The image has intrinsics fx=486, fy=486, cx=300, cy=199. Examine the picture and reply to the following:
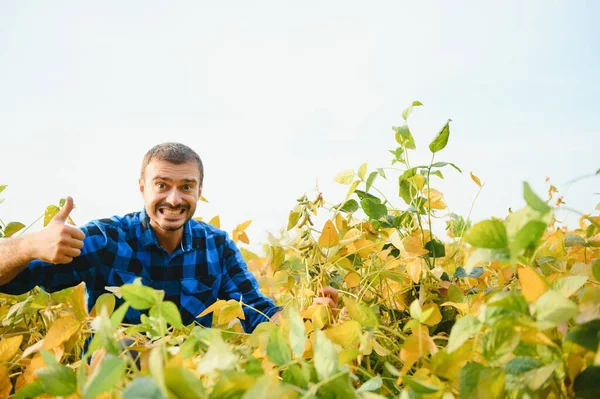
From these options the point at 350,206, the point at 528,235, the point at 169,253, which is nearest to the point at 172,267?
the point at 169,253

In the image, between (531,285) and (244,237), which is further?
(244,237)

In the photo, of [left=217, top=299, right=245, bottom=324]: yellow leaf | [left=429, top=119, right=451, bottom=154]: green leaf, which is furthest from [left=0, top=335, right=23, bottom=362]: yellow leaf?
[left=429, top=119, right=451, bottom=154]: green leaf

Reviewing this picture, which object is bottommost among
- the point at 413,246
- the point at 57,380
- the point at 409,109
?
the point at 57,380

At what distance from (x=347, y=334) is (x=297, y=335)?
119 millimetres

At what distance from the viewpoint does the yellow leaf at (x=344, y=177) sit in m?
0.95

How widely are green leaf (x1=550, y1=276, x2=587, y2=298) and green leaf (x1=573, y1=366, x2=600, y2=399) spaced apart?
0.07 m

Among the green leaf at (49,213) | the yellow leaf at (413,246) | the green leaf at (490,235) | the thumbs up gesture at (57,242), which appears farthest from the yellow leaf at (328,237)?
the green leaf at (49,213)

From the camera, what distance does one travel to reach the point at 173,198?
5.30 ft

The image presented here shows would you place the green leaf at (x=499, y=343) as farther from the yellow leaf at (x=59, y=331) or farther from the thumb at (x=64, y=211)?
the thumb at (x=64, y=211)

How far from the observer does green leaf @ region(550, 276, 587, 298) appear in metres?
0.43

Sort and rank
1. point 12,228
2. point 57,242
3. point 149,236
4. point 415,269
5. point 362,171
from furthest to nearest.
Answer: point 149,236 → point 12,228 → point 57,242 → point 362,171 → point 415,269

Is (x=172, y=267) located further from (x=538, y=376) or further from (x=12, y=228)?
(x=538, y=376)

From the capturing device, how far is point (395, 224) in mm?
912

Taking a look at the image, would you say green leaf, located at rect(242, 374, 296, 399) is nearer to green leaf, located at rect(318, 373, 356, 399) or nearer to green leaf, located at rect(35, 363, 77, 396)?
green leaf, located at rect(318, 373, 356, 399)
